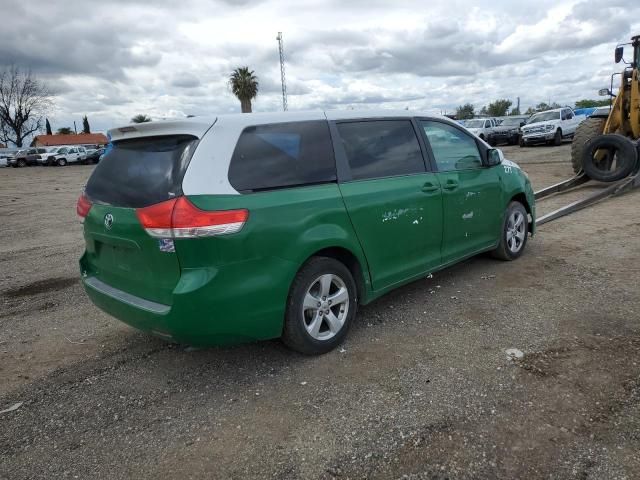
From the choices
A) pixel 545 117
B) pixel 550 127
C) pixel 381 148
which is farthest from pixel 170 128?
pixel 545 117

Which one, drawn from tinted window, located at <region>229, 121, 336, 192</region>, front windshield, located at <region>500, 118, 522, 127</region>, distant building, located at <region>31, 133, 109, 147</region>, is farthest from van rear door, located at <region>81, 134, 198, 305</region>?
distant building, located at <region>31, 133, 109, 147</region>

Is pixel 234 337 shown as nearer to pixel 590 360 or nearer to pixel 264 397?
pixel 264 397

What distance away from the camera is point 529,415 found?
112 inches

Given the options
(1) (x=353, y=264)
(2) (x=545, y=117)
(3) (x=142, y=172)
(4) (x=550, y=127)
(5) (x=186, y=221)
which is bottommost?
(1) (x=353, y=264)

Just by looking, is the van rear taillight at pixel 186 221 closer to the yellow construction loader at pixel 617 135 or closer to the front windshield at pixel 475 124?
the yellow construction loader at pixel 617 135

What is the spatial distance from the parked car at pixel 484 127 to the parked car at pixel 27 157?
35175 mm

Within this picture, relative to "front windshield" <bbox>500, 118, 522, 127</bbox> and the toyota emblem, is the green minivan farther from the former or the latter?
"front windshield" <bbox>500, 118, 522, 127</bbox>

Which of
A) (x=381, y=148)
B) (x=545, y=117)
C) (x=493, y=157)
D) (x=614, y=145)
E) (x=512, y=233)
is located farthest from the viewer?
(x=545, y=117)

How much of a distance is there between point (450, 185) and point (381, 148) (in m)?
0.83

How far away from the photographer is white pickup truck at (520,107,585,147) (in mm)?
23953

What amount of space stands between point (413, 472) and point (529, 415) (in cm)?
82

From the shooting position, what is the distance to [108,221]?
3357 millimetres

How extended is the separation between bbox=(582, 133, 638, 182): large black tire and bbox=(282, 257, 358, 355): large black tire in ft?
27.5

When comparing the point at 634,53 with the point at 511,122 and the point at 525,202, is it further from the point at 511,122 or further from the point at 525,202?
the point at 511,122
